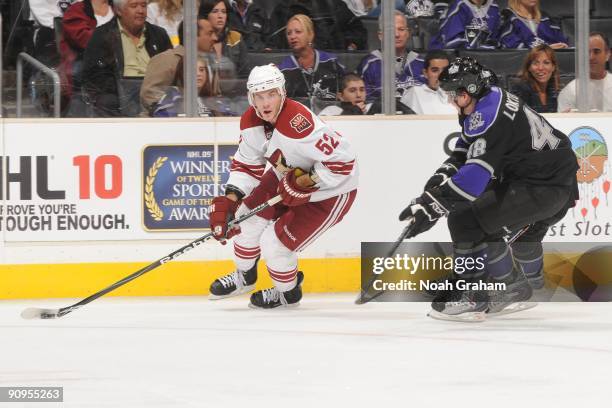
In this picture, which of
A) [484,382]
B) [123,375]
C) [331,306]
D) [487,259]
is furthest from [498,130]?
[123,375]

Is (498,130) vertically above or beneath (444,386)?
above

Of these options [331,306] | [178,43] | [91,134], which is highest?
[178,43]

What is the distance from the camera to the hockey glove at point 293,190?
5.71 metres

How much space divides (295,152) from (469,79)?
842mm

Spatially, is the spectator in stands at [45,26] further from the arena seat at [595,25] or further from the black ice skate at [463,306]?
the arena seat at [595,25]

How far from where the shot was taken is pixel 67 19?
20.7 ft

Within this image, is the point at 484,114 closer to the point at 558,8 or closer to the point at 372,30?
the point at 372,30

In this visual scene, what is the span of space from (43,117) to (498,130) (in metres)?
2.26

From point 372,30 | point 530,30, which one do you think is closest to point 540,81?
point 530,30

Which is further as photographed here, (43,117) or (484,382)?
(43,117)

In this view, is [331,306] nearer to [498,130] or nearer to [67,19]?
[498,130]

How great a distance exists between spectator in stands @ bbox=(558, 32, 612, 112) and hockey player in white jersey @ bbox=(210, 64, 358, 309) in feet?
4.97

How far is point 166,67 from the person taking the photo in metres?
6.45

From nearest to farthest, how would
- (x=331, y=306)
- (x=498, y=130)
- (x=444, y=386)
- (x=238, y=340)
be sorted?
(x=444, y=386)
(x=238, y=340)
(x=498, y=130)
(x=331, y=306)
